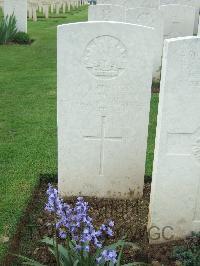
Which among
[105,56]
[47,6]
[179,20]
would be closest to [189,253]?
[105,56]

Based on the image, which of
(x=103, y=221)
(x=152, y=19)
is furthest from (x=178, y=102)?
(x=152, y=19)

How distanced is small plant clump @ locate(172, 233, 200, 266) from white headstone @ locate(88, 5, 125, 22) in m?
5.92

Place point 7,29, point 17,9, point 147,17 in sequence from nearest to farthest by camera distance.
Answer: point 147,17, point 7,29, point 17,9

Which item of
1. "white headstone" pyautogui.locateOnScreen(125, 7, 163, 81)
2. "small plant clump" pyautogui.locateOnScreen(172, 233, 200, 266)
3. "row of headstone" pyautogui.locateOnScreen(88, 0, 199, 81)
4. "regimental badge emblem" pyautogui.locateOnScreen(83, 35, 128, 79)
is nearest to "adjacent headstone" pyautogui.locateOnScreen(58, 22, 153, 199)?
"regimental badge emblem" pyautogui.locateOnScreen(83, 35, 128, 79)

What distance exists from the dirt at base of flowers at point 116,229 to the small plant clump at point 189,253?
0.22 feet

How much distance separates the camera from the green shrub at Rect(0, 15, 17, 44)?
1194 centimetres

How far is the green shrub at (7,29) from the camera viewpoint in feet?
39.2

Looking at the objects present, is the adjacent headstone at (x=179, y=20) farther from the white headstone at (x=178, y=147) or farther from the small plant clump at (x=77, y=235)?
the small plant clump at (x=77, y=235)

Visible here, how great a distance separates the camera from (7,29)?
12.1 metres

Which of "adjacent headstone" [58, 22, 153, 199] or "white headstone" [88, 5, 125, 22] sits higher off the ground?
"white headstone" [88, 5, 125, 22]

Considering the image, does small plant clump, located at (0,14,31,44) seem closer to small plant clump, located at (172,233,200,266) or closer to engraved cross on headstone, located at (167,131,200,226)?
engraved cross on headstone, located at (167,131,200,226)

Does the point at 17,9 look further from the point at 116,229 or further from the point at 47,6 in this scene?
the point at 116,229

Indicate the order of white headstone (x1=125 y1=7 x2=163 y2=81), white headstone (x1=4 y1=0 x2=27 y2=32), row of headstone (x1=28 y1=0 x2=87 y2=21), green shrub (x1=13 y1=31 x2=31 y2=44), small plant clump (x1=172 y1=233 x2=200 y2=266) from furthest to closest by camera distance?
row of headstone (x1=28 y1=0 x2=87 y2=21)
green shrub (x1=13 y1=31 x2=31 y2=44)
white headstone (x1=4 y1=0 x2=27 y2=32)
white headstone (x1=125 y1=7 x2=163 y2=81)
small plant clump (x1=172 y1=233 x2=200 y2=266)

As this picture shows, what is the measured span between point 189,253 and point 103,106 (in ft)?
5.06
